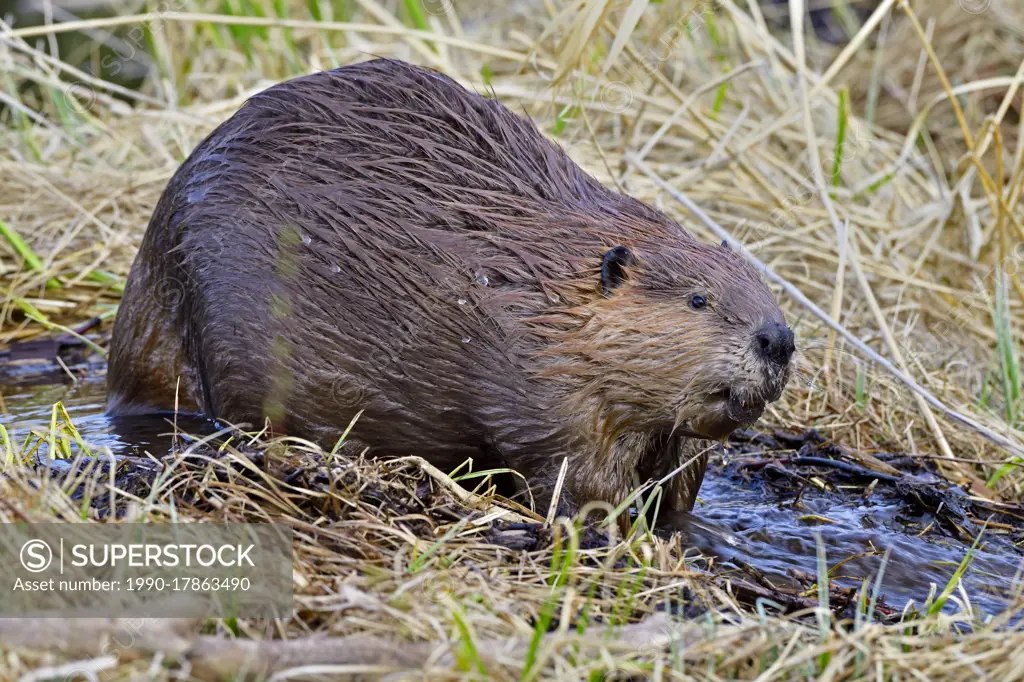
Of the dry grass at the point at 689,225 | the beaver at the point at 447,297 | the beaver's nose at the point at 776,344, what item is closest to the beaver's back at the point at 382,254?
the beaver at the point at 447,297

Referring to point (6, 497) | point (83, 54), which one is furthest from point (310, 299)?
point (83, 54)

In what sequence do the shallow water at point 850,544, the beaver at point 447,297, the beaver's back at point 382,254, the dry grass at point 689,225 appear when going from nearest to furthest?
the dry grass at point 689,225 < the shallow water at point 850,544 < the beaver at point 447,297 < the beaver's back at point 382,254

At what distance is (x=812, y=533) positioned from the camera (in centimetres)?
313

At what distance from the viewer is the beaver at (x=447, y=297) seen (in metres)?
3.00

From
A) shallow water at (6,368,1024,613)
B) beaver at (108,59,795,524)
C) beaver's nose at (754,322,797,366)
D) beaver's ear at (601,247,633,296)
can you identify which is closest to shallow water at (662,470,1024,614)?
shallow water at (6,368,1024,613)

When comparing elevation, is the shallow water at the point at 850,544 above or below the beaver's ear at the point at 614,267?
below

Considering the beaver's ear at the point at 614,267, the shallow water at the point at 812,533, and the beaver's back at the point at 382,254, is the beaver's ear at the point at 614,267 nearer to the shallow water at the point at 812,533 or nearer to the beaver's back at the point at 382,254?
the beaver's back at the point at 382,254

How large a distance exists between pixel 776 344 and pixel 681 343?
0.23 metres

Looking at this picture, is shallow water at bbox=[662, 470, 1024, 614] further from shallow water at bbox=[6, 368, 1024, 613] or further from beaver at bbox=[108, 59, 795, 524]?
beaver at bbox=[108, 59, 795, 524]

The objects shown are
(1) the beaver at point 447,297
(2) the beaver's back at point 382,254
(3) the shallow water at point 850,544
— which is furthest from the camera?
(2) the beaver's back at point 382,254

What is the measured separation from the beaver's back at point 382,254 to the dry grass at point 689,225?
1.10 feet

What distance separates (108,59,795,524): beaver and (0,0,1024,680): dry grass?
11.7 inches

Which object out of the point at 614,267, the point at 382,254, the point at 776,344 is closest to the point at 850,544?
the point at 776,344

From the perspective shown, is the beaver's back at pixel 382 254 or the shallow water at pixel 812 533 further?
the beaver's back at pixel 382 254
